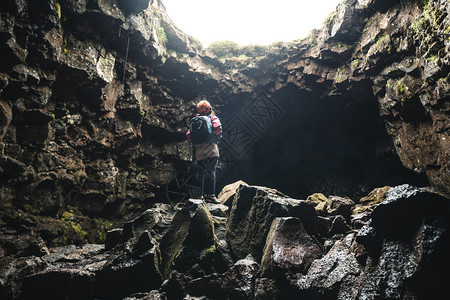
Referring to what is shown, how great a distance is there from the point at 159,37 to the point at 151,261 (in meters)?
8.97

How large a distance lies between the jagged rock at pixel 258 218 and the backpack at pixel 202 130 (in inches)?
113

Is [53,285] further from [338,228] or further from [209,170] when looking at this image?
[209,170]

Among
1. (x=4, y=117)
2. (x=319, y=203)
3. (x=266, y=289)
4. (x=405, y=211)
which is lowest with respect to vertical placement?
(x=266, y=289)

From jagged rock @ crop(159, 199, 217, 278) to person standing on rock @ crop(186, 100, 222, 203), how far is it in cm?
247

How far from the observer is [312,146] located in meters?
14.0

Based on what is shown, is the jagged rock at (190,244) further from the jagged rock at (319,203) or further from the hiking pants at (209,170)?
the jagged rock at (319,203)

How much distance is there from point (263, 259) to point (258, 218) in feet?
2.85

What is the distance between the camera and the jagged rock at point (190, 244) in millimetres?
3432

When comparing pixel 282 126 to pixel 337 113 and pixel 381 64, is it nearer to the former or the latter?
pixel 337 113

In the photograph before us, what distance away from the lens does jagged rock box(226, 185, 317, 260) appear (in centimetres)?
379

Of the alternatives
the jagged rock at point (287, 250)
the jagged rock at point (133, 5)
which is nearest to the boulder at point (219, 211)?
the jagged rock at point (287, 250)

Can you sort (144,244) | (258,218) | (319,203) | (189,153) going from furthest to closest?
1. (189,153)
2. (319,203)
3. (258,218)
4. (144,244)

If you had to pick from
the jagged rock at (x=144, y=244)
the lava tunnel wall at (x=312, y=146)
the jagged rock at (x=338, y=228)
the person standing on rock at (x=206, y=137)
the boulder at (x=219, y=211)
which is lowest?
the jagged rock at (x=144, y=244)

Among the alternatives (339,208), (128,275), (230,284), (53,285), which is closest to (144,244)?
(128,275)
